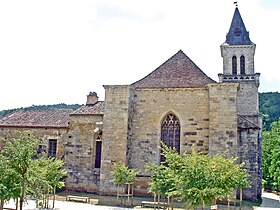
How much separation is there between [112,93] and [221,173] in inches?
485

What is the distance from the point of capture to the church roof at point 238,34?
30216 millimetres

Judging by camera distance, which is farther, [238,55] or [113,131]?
[238,55]

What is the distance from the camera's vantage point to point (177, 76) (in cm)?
2222

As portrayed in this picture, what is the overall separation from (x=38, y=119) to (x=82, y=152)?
21.1 feet

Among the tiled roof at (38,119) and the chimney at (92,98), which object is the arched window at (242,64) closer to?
the chimney at (92,98)

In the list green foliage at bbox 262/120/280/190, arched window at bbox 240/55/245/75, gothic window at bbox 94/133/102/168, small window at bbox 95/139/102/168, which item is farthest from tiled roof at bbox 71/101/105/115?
green foliage at bbox 262/120/280/190

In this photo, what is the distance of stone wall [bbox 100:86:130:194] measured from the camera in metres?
20.5

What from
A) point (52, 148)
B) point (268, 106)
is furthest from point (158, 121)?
point (268, 106)

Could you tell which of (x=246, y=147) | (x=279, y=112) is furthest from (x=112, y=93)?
(x=279, y=112)

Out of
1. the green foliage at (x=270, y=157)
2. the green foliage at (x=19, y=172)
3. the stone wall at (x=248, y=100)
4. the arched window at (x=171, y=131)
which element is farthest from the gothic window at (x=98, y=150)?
the green foliage at (x=270, y=157)

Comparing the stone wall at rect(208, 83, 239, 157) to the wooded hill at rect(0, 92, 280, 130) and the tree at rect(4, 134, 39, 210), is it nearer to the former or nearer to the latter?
the tree at rect(4, 134, 39, 210)

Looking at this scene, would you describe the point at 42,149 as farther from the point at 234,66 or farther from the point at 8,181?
the point at 234,66

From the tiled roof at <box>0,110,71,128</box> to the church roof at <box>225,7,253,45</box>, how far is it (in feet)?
57.5

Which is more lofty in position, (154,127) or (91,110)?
(91,110)
